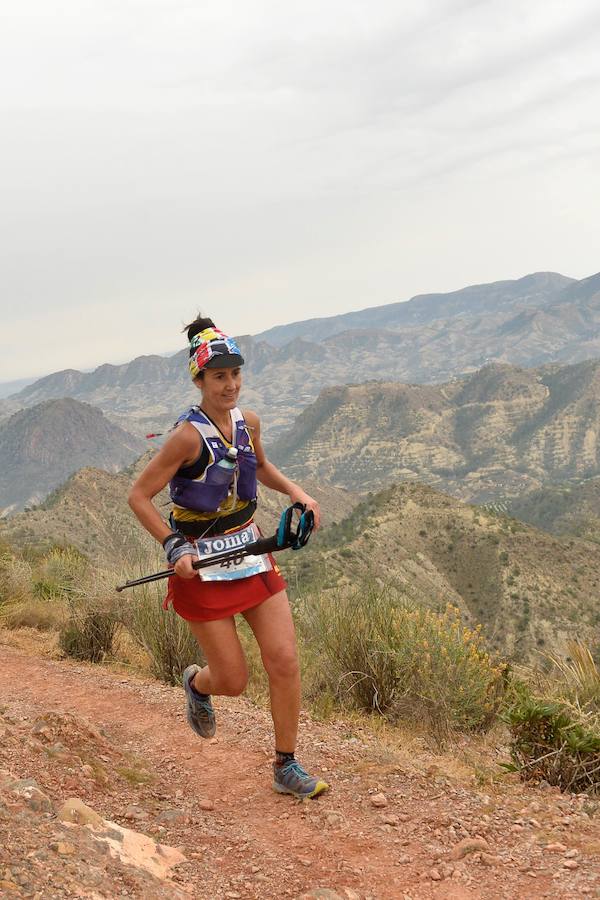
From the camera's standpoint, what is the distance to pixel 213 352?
3238 millimetres

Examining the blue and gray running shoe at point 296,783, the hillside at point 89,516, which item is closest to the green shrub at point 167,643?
the blue and gray running shoe at point 296,783

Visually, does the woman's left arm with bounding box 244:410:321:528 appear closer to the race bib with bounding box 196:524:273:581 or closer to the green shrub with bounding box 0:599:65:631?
the race bib with bounding box 196:524:273:581

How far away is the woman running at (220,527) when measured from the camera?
3189mm

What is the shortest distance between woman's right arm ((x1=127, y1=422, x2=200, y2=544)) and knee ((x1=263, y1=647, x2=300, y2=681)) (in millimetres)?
746

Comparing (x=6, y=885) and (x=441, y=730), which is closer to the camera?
(x=6, y=885)

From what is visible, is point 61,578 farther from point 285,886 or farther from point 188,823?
point 285,886

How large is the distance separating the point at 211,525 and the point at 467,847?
65.3 inches

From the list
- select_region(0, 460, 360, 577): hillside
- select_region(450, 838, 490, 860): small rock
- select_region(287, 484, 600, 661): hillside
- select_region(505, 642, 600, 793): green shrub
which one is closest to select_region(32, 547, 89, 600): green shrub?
select_region(505, 642, 600, 793): green shrub

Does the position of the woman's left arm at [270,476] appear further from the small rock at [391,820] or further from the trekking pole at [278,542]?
the small rock at [391,820]

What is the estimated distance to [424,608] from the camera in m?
5.33

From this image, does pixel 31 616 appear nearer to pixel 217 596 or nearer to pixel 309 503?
pixel 217 596

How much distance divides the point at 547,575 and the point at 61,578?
4635cm

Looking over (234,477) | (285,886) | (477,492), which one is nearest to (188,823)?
(285,886)

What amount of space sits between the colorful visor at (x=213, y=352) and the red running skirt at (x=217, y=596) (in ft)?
3.12
